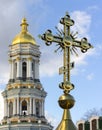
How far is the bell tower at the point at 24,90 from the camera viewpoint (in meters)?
58.3

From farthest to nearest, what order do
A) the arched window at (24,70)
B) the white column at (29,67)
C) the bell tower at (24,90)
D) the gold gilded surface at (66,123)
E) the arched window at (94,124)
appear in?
the arched window at (24,70) < the white column at (29,67) < the bell tower at (24,90) < the arched window at (94,124) < the gold gilded surface at (66,123)

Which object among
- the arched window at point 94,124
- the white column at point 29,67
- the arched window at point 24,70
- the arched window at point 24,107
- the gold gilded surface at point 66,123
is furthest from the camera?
the arched window at point 24,70

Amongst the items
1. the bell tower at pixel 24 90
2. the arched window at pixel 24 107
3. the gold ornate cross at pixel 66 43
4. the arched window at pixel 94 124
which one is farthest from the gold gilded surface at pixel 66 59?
the arched window at pixel 24 107

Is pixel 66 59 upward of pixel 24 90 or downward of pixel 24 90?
downward

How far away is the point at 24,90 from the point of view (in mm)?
60375

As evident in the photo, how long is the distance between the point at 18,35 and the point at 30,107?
10230mm

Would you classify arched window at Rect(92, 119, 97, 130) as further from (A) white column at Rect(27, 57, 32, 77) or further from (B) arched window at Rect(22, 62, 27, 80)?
(B) arched window at Rect(22, 62, 27, 80)

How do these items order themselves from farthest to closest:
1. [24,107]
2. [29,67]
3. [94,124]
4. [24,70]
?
[24,70], [29,67], [24,107], [94,124]

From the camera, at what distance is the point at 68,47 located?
884cm

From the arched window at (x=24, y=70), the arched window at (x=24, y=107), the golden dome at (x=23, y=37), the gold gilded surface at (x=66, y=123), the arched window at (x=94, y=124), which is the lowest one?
the gold gilded surface at (x=66, y=123)

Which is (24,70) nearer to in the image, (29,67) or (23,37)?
(29,67)

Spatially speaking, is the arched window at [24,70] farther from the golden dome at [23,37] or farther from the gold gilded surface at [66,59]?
the gold gilded surface at [66,59]

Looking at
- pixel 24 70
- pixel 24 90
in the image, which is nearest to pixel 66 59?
pixel 24 90

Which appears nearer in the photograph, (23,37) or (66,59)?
(66,59)
